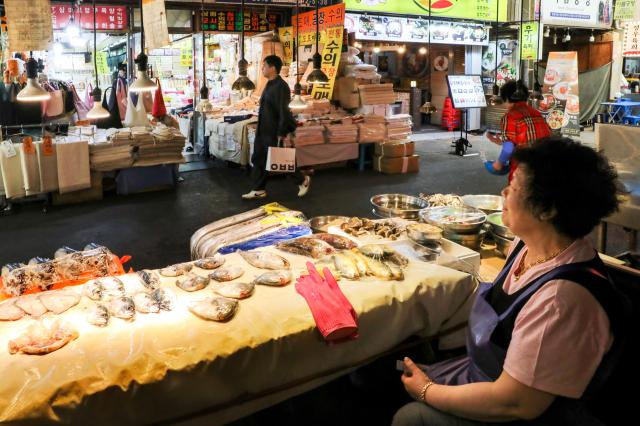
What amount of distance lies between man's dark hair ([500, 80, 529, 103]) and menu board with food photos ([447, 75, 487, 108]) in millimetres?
6880

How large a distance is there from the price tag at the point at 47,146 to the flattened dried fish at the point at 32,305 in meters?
6.53

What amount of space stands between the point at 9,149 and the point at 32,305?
22.2 ft

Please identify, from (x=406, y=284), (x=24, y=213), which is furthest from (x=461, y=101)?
(x=406, y=284)

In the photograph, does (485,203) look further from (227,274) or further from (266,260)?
(227,274)

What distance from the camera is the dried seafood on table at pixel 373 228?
3.81m

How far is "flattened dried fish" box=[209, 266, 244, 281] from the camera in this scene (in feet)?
9.69

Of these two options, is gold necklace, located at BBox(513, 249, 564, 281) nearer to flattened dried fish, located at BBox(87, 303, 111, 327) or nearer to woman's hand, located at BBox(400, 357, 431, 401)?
woman's hand, located at BBox(400, 357, 431, 401)

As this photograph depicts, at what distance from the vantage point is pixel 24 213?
333 inches

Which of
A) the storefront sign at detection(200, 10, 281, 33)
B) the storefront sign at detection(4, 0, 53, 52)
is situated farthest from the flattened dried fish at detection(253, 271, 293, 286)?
the storefront sign at detection(200, 10, 281, 33)

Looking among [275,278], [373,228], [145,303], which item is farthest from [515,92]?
[145,303]

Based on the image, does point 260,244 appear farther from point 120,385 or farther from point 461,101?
point 461,101

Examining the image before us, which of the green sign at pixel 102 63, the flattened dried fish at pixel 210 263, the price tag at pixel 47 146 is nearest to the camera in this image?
the flattened dried fish at pixel 210 263

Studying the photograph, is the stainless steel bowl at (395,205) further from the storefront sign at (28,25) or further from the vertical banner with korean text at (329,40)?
the vertical banner with korean text at (329,40)

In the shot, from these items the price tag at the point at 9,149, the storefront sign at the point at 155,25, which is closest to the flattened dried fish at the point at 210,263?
the storefront sign at the point at 155,25
